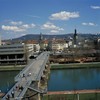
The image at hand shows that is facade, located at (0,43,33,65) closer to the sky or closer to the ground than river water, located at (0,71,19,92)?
closer to the sky

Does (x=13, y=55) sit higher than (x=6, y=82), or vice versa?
(x=13, y=55)

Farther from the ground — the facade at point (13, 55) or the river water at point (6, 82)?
the facade at point (13, 55)

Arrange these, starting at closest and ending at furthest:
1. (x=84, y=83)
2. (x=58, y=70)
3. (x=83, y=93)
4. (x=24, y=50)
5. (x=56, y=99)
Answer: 1. (x=56, y=99)
2. (x=83, y=93)
3. (x=84, y=83)
4. (x=58, y=70)
5. (x=24, y=50)

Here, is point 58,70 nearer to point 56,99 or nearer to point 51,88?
point 51,88

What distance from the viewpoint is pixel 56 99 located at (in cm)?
1664

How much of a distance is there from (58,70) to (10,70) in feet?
18.7

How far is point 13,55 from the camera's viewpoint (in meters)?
46.8

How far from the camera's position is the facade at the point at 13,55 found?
148 feet

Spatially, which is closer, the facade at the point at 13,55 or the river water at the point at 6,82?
the river water at the point at 6,82

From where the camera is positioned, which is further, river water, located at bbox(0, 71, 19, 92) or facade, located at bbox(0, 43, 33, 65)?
facade, located at bbox(0, 43, 33, 65)

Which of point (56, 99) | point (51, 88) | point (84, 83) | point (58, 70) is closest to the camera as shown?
point (56, 99)

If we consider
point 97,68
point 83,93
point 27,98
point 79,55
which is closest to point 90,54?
point 79,55

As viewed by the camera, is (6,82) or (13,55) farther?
(13,55)

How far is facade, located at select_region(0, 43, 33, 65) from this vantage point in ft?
148
